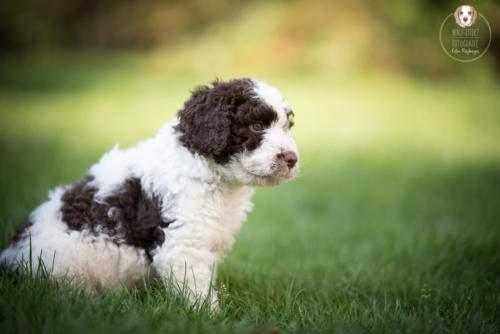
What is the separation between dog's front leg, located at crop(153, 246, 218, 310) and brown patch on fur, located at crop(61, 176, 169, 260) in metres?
0.14

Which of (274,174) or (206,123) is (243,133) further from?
(274,174)

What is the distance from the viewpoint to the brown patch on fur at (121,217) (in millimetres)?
2977

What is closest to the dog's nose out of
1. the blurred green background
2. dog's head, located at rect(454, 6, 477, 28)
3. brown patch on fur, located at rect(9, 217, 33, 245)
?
the blurred green background

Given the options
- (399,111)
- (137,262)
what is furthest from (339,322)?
(399,111)

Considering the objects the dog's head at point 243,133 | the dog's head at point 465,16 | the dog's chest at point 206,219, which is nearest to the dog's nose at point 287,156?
the dog's head at point 243,133

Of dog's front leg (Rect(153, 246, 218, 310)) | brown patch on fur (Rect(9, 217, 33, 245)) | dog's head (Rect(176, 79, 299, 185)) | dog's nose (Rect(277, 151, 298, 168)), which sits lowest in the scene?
dog's front leg (Rect(153, 246, 218, 310))

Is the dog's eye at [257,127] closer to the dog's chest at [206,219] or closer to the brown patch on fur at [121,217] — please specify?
the dog's chest at [206,219]

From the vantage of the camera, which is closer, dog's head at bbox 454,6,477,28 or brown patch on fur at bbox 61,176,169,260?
brown patch on fur at bbox 61,176,169,260

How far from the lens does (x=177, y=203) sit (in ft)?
9.90

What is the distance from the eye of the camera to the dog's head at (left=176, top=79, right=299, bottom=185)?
2977mm

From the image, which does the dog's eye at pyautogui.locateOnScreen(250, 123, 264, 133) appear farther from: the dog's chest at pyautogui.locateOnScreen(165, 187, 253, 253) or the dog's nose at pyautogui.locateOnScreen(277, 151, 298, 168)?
the dog's chest at pyautogui.locateOnScreen(165, 187, 253, 253)

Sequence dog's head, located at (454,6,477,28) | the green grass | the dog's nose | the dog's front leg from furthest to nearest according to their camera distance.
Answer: dog's head, located at (454,6,477,28) → the dog's nose → the dog's front leg → the green grass

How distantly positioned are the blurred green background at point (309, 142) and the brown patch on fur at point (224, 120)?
24.4 inches

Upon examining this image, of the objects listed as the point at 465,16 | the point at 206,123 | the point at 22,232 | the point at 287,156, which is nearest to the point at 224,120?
the point at 206,123
